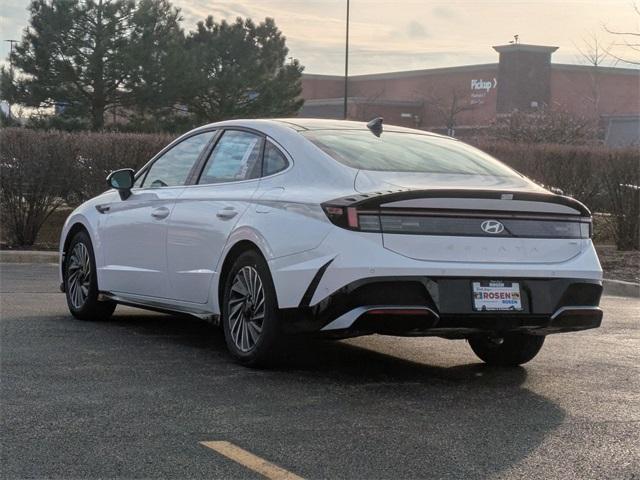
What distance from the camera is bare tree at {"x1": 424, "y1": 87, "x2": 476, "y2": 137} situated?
220ft

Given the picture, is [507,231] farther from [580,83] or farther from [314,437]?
[580,83]

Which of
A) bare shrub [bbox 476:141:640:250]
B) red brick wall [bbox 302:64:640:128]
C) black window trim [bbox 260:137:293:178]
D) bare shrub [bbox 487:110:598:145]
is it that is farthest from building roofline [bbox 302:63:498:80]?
black window trim [bbox 260:137:293:178]

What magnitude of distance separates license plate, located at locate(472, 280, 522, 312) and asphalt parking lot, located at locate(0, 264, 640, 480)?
0.53 m

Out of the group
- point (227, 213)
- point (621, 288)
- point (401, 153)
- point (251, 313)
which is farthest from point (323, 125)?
point (621, 288)

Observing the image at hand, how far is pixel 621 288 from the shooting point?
1395 cm

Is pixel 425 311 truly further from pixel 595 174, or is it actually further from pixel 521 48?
pixel 521 48

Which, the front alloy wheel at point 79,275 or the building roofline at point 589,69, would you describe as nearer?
the front alloy wheel at point 79,275

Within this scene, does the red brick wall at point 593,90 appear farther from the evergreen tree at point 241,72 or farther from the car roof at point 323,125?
the car roof at point 323,125

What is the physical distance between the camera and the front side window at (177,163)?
25.2 ft

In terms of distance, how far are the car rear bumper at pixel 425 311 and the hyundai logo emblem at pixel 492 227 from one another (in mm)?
311

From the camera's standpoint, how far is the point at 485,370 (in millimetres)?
6953

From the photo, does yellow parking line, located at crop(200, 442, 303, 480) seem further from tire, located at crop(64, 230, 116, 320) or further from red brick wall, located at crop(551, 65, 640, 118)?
red brick wall, located at crop(551, 65, 640, 118)

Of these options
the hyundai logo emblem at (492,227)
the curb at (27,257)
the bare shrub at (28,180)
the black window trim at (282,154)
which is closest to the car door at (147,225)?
the black window trim at (282,154)

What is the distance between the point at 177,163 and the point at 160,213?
0.50 m
